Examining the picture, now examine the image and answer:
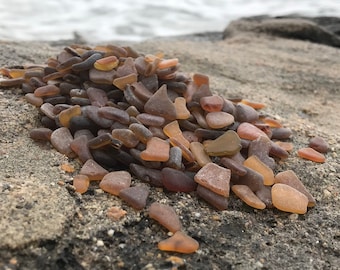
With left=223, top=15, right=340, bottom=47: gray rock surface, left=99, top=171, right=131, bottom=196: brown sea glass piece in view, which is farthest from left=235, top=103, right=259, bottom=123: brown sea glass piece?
left=223, top=15, right=340, bottom=47: gray rock surface

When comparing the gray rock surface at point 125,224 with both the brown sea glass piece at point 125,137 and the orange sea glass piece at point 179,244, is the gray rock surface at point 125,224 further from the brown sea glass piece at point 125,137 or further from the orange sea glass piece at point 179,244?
the brown sea glass piece at point 125,137

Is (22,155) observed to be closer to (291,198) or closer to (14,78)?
(14,78)

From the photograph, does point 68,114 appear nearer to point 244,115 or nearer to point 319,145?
point 244,115

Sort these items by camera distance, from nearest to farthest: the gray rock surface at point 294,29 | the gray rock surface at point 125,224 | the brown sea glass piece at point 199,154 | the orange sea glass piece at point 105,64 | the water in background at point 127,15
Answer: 1. the gray rock surface at point 125,224
2. the brown sea glass piece at point 199,154
3. the orange sea glass piece at point 105,64
4. the gray rock surface at point 294,29
5. the water in background at point 127,15

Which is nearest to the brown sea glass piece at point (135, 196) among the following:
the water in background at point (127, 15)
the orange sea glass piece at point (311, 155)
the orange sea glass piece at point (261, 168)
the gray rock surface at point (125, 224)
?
the gray rock surface at point (125, 224)

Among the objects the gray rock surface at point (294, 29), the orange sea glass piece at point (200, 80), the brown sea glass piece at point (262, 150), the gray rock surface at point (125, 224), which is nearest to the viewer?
the gray rock surface at point (125, 224)

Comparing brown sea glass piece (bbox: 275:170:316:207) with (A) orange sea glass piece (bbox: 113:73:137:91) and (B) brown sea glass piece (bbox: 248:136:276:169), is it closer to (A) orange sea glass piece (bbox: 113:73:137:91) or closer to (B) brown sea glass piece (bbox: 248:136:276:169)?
(B) brown sea glass piece (bbox: 248:136:276:169)

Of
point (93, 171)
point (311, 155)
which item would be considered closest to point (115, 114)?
point (93, 171)

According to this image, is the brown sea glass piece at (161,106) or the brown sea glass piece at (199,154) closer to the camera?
the brown sea glass piece at (199,154)
